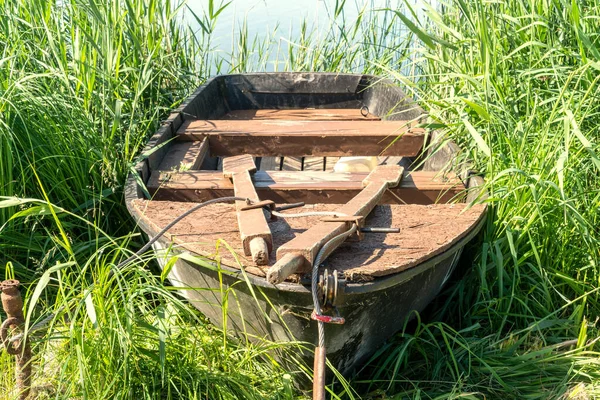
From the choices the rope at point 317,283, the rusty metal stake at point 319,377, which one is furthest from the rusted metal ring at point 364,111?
the rusty metal stake at point 319,377

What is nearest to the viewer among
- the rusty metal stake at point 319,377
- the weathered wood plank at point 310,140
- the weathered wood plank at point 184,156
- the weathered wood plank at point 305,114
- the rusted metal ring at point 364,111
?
the rusty metal stake at point 319,377

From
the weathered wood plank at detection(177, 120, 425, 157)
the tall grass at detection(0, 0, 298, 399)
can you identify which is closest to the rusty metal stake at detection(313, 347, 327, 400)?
the tall grass at detection(0, 0, 298, 399)

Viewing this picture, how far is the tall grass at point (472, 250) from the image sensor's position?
6.98 ft

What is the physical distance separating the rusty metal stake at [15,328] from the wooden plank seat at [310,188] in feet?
2.92

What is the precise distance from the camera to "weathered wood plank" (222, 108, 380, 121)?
463cm

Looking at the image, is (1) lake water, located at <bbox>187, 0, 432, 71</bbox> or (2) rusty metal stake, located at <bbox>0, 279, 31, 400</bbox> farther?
(1) lake water, located at <bbox>187, 0, 432, 71</bbox>

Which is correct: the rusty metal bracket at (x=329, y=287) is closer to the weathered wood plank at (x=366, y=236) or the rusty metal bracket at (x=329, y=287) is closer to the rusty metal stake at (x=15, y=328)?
the weathered wood plank at (x=366, y=236)

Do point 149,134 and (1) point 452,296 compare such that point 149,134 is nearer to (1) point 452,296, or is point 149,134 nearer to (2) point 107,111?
(2) point 107,111

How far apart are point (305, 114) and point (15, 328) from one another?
9.83 ft

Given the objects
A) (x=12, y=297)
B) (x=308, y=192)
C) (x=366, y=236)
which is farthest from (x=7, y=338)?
(x=308, y=192)

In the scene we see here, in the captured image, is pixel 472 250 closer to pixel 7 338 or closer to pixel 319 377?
pixel 319 377

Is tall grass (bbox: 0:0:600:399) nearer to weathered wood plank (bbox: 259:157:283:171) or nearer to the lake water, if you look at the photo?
the lake water

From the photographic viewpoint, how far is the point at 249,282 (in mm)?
1995

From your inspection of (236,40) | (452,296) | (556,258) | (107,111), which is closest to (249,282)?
(452,296)
